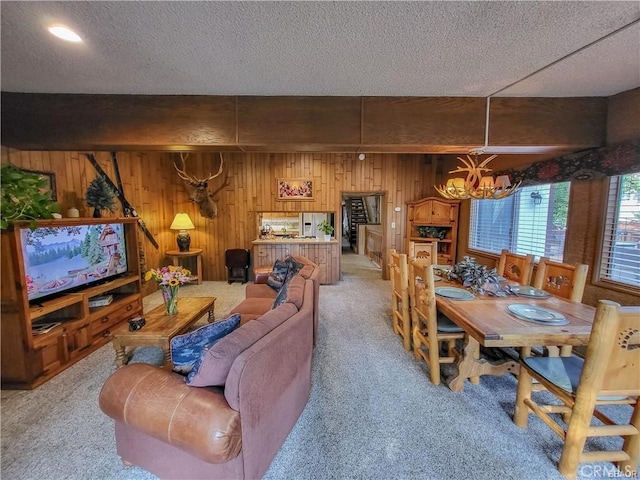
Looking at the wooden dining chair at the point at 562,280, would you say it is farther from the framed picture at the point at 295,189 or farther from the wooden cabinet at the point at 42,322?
the wooden cabinet at the point at 42,322

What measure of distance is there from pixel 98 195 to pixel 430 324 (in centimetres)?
400

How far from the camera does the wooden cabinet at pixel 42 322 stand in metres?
2.05

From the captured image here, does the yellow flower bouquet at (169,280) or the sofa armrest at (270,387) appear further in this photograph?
the yellow flower bouquet at (169,280)

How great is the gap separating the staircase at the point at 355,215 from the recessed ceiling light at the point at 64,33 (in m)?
9.25

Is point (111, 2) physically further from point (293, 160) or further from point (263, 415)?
point (293, 160)

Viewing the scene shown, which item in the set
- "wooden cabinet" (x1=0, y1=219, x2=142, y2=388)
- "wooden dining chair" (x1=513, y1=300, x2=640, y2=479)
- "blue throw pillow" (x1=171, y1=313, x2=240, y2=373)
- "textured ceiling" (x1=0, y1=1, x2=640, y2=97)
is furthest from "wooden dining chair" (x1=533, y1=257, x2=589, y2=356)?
"wooden cabinet" (x1=0, y1=219, x2=142, y2=388)

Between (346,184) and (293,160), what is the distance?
1.26 meters

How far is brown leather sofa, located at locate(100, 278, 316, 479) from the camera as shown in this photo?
3.76ft

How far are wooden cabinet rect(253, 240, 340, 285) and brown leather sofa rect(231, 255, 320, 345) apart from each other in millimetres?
1332

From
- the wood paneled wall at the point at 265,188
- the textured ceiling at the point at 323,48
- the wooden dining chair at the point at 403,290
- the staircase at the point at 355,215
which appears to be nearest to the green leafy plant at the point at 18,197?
the textured ceiling at the point at 323,48

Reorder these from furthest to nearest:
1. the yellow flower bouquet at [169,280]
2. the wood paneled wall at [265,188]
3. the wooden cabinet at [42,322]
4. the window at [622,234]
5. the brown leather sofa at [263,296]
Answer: the wood paneled wall at [265,188] < the brown leather sofa at [263,296] < the yellow flower bouquet at [169,280] < the window at [622,234] < the wooden cabinet at [42,322]

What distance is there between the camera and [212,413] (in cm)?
114

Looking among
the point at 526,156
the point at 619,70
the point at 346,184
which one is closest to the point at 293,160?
the point at 346,184

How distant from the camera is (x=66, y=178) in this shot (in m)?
3.11
